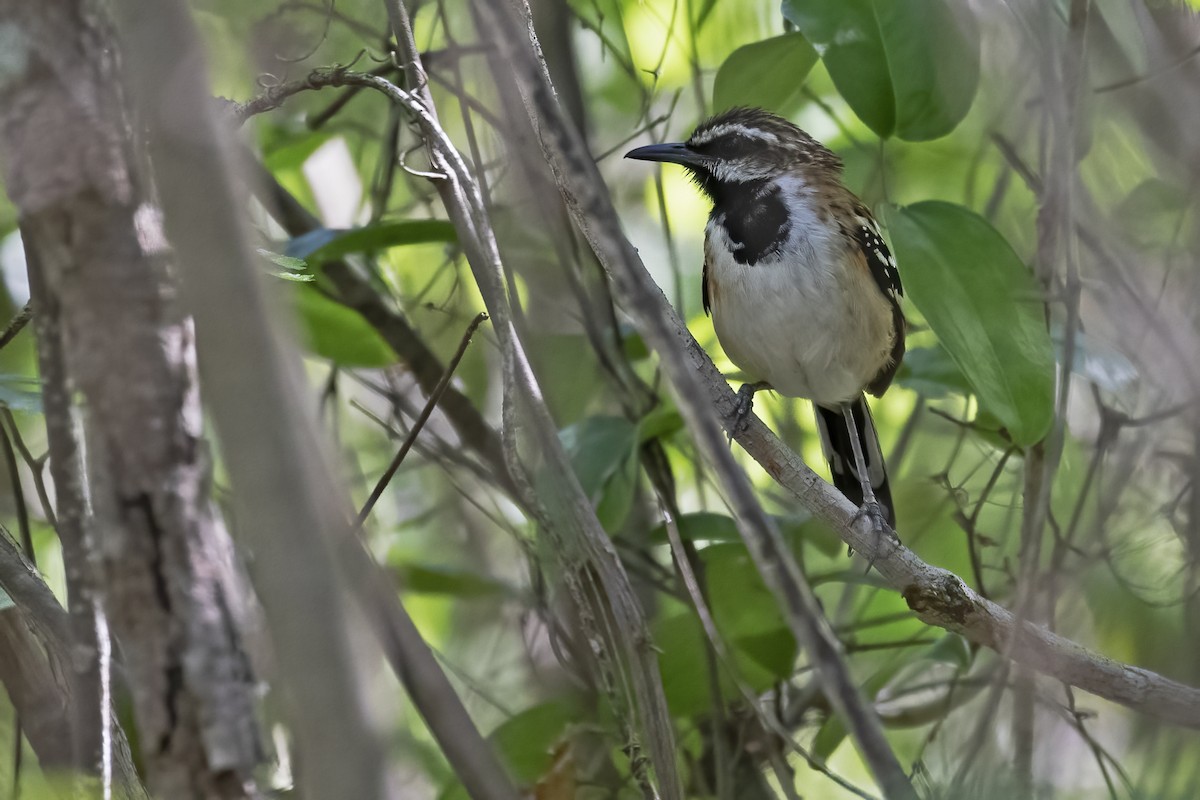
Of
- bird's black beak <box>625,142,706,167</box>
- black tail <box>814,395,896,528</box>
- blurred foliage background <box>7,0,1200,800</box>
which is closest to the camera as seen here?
blurred foliage background <box>7,0,1200,800</box>

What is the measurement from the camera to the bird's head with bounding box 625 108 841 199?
355cm

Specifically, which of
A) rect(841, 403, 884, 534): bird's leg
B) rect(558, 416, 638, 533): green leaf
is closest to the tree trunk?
rect(841, 403, 884, 534): bird's leg

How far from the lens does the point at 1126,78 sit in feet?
9.21

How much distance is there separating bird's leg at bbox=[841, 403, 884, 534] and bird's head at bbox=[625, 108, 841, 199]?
824mm

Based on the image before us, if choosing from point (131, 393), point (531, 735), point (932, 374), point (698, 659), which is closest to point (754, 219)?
point (932, 374)

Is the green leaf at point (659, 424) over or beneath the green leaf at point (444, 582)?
over

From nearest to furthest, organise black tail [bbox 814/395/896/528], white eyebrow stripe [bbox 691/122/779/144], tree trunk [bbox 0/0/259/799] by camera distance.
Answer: tree trunk [bbox 0/0/259/799] → white eyebrow stripe [bbox 691/122/779/144] → black tail [bbox 814/395/896/528]

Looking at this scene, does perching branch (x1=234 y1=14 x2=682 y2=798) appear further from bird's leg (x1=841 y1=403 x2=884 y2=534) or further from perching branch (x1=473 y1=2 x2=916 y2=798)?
perching branch (x1=473 y1=2 x2=916 y2=798)

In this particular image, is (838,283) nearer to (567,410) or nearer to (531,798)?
(567,410)

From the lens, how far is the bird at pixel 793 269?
3.49 meters

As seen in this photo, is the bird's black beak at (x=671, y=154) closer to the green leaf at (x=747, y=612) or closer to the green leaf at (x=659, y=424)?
the green leaf at (x=659, y=424)

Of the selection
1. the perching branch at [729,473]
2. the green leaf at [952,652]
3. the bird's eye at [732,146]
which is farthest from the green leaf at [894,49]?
the perching branch at [729,473]

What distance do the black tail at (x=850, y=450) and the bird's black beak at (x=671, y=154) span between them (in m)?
0.99

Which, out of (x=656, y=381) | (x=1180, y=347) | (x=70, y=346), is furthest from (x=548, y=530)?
(x=656, y=381)
